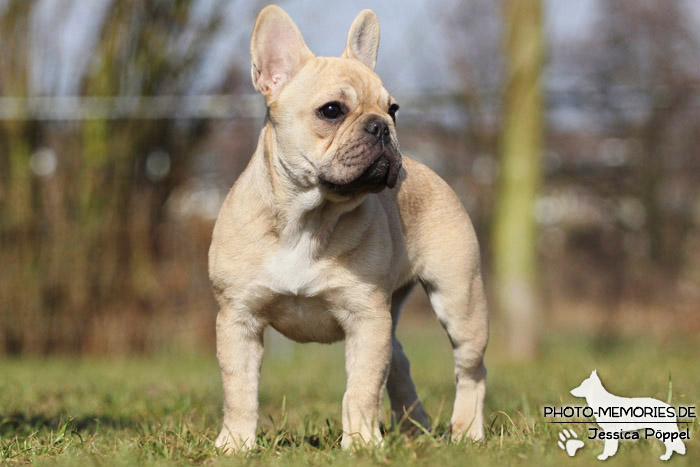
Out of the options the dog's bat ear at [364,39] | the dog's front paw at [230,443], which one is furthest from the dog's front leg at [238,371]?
the dog's bat ear at [364,39]

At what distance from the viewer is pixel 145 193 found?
780 centimetres

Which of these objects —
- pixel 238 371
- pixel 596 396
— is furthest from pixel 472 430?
pixel 238 371

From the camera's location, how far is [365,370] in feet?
10.2

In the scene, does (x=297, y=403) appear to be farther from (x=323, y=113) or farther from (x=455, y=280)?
(x=323, y=113)

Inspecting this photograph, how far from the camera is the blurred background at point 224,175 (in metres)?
7.59

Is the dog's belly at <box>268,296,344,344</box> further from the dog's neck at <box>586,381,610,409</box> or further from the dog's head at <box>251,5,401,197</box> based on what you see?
the dog's neck at <box>586,381,610,409</box>

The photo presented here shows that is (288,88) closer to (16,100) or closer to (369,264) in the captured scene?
(369,264)

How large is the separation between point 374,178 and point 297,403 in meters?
1.93

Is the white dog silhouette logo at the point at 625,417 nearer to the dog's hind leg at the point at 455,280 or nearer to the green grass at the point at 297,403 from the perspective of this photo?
the green grass at the point at 297,403

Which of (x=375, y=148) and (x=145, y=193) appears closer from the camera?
(x=375, y=148)

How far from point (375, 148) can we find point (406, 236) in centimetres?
69

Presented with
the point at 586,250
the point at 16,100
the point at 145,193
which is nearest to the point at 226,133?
the point at 145,193

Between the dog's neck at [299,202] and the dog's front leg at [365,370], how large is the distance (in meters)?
0.34

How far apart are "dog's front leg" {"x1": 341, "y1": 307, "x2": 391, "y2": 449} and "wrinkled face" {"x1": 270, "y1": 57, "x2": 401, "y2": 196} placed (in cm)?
49
